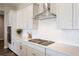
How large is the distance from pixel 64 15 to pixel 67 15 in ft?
0.15

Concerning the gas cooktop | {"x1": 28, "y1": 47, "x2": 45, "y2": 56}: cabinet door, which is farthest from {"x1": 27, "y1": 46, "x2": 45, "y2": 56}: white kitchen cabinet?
the gas cooktop

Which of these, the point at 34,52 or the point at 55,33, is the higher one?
the point at 55,33

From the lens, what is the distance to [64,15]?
4.54 ft

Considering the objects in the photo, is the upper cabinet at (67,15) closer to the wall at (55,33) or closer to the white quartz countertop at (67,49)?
the wall at (55,33)

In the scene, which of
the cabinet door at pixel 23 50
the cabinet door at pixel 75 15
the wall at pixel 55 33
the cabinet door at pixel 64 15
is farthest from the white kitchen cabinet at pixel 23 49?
the cabinet door at pixel 75 15

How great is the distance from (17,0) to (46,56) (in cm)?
89

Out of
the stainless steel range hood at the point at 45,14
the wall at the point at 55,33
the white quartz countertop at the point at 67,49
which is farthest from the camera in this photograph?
the stainless steel range hood at the point at 45,14

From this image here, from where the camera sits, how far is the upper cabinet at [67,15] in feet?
4.19

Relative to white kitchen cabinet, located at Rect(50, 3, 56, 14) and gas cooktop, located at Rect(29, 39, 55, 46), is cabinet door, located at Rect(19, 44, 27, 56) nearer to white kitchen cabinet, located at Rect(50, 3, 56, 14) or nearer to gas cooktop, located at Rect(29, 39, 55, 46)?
gas cooktop, located at Rect(29, 39, 55, 46)

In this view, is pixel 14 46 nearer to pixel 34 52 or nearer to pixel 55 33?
pixel 34 52

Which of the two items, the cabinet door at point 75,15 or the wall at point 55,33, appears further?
the wall at point 55,33

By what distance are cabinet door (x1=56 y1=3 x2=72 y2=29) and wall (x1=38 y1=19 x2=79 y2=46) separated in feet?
0.29

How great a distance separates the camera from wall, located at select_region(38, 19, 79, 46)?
1376mm

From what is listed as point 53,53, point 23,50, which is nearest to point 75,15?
point 53,53
